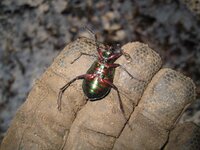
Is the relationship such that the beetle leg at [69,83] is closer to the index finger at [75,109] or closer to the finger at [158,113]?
the index finger at [75,109]

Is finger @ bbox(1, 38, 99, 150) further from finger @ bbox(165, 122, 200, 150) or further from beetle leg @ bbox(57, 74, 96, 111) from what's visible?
finger @ bbox(165, 122, 200, 150)

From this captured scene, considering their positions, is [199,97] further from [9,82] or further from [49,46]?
[9,82]

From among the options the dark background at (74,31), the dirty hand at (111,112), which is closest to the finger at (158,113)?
the dirty hand at (111,112)

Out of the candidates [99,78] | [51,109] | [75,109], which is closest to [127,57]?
[99,78]

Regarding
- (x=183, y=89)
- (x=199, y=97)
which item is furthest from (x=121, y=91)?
(x=199, y=97)

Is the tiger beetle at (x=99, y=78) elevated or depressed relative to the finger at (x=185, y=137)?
elevated

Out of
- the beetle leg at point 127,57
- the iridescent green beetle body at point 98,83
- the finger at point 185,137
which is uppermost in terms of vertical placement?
the beetle leg at point 127,57

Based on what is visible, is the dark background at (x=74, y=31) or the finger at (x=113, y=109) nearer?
the finger at (x=113, y=109)
